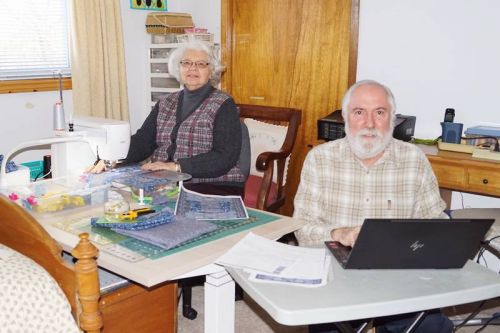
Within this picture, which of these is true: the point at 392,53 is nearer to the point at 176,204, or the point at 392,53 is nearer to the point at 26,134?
the point at 176,204

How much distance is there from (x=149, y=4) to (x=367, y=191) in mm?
2759

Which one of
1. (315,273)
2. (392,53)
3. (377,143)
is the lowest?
(315,273)

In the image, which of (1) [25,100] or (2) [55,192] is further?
(1) [25,100]

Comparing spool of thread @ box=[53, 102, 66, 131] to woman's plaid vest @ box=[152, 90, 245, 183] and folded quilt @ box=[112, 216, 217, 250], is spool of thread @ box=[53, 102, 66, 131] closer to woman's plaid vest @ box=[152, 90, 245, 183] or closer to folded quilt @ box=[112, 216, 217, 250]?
woman's plaid vest @ box=[152, 90, 245, 183]

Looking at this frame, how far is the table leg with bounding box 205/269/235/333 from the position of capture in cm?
157

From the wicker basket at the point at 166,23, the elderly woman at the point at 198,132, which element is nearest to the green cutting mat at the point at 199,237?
the elderly woman at the point at 198,132

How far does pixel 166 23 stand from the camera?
3.94m

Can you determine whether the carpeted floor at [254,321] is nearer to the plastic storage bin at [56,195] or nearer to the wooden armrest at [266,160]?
the wooden armrest at [266,160]

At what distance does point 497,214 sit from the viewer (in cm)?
266

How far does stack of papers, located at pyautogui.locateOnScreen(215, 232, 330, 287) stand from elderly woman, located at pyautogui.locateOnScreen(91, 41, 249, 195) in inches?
39.3

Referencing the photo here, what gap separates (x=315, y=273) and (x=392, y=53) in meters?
2.23

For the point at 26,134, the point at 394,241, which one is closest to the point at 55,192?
the point at 394,241

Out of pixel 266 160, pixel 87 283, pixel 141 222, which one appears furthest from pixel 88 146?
pixel 266 160

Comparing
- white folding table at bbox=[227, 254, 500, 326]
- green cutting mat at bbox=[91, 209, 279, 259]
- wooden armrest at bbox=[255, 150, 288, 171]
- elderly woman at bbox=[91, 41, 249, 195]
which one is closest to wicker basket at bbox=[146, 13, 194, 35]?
elderly woman at bbox=[91, 41, 249, 195]
